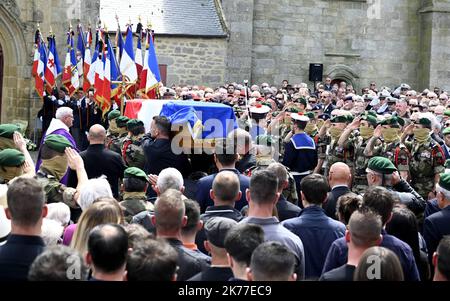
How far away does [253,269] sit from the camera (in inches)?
172

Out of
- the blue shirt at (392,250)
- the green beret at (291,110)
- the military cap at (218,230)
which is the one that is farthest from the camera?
the green beret at (291,110)

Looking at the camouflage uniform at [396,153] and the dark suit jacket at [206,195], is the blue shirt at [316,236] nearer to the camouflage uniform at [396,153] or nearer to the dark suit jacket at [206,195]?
the dark suit jacket at [206,195]

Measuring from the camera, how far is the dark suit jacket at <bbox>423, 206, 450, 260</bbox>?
6754 millimetres

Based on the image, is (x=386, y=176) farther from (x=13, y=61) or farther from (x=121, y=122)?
(x=13, y=61)

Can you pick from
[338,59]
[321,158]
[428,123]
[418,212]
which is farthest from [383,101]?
[418,212]

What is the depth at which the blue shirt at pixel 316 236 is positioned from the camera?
6.34 metres

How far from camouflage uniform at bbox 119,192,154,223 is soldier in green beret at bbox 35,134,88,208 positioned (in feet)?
1.38

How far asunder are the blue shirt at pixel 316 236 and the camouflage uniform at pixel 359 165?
204 inches

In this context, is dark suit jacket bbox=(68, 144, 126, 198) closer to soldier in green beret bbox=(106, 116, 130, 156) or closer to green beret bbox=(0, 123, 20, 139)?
green beret bbox=(0, 123, 20, 139)

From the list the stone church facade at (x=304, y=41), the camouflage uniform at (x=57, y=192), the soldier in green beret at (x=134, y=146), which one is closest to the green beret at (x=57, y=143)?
the camouflage uniform at (x=57, y=192)

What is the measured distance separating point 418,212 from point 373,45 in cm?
2224

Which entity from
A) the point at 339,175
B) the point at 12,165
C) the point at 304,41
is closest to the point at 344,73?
the point at 304,41

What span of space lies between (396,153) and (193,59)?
15099 mm
